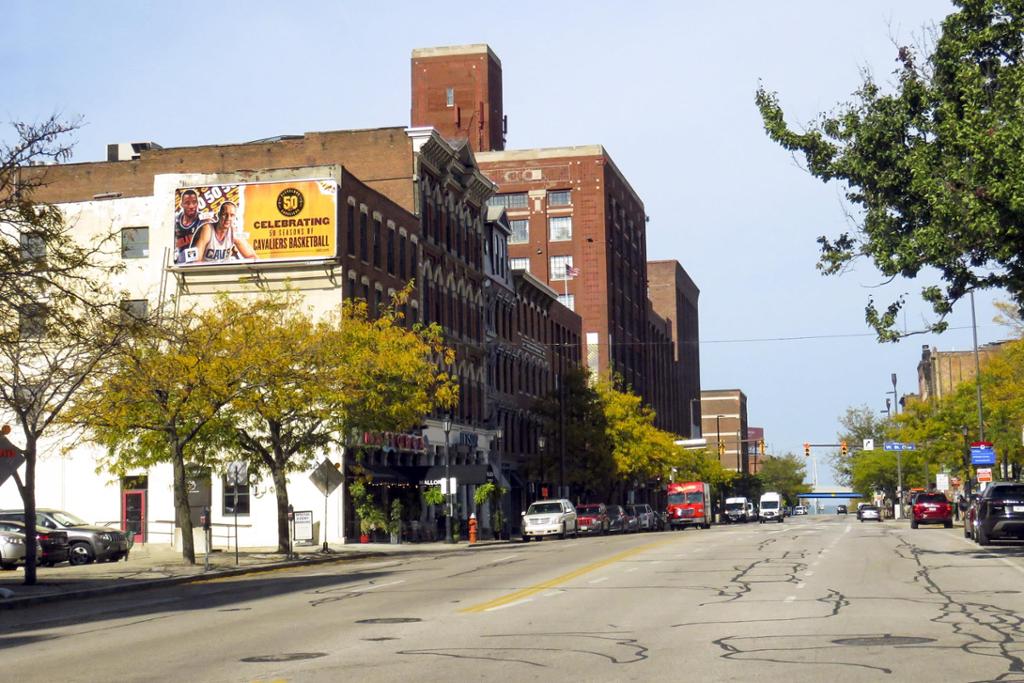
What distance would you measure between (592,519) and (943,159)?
4441 centimetres

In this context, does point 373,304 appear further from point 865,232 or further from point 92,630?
point 92,630

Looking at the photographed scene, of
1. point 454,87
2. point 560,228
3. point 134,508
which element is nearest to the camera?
point 134,508

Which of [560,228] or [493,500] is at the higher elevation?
[560,228]

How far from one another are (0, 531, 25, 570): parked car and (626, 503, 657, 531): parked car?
49863 millimetres

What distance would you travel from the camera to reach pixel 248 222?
54.8m

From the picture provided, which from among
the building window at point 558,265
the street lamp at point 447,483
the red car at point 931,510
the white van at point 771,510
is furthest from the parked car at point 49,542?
the white van at point 771,510

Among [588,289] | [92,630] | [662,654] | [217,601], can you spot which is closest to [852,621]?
[662,654]

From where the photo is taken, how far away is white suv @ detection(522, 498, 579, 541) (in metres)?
60.8

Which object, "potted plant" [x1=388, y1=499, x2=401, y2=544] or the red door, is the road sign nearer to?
"potted plant" [x1=388, y1=499, x2=401, y2=544]

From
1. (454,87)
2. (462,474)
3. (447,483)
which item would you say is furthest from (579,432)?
(454,87)

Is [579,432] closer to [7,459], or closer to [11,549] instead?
[11,549]

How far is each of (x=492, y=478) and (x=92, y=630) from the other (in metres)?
52.4

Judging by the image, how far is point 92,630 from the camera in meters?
18.4

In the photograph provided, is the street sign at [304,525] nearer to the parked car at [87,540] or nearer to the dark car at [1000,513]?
the parked car at [87,540]
